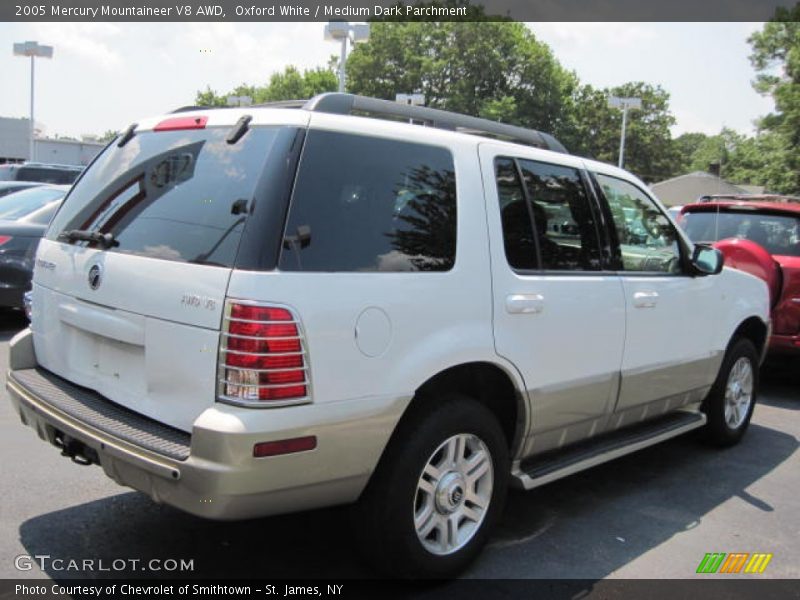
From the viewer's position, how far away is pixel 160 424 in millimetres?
2865

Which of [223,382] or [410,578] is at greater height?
[223,382]

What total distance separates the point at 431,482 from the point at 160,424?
1.15 meters

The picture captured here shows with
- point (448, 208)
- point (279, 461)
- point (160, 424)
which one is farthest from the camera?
point (448, 208)

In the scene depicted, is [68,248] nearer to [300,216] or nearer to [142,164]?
[142,164]

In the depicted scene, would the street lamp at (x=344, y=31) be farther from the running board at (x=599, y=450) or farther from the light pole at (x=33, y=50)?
the light pole at (x=33, y=50)

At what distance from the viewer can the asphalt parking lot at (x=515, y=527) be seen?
3.41 m

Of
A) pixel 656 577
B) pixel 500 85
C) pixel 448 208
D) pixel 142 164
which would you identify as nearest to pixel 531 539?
pixel 656 577

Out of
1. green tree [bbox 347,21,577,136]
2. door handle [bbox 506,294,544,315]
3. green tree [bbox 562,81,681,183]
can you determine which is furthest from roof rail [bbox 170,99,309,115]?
green tree [bbox 562,81,681,183]

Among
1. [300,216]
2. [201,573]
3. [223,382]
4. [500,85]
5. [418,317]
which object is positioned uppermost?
[500,85]

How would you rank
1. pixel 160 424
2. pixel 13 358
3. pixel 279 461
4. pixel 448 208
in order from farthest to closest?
pixel 13 358, pixel 448 208, pixel 160 424, pixel 279 461

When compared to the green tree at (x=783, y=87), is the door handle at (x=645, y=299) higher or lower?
lower

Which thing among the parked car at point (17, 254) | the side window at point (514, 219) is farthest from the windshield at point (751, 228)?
the parked car at point (17, 254)

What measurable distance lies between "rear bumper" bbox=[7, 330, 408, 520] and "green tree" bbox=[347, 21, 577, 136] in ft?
179

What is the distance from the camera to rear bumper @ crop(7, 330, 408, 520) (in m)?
2.55
